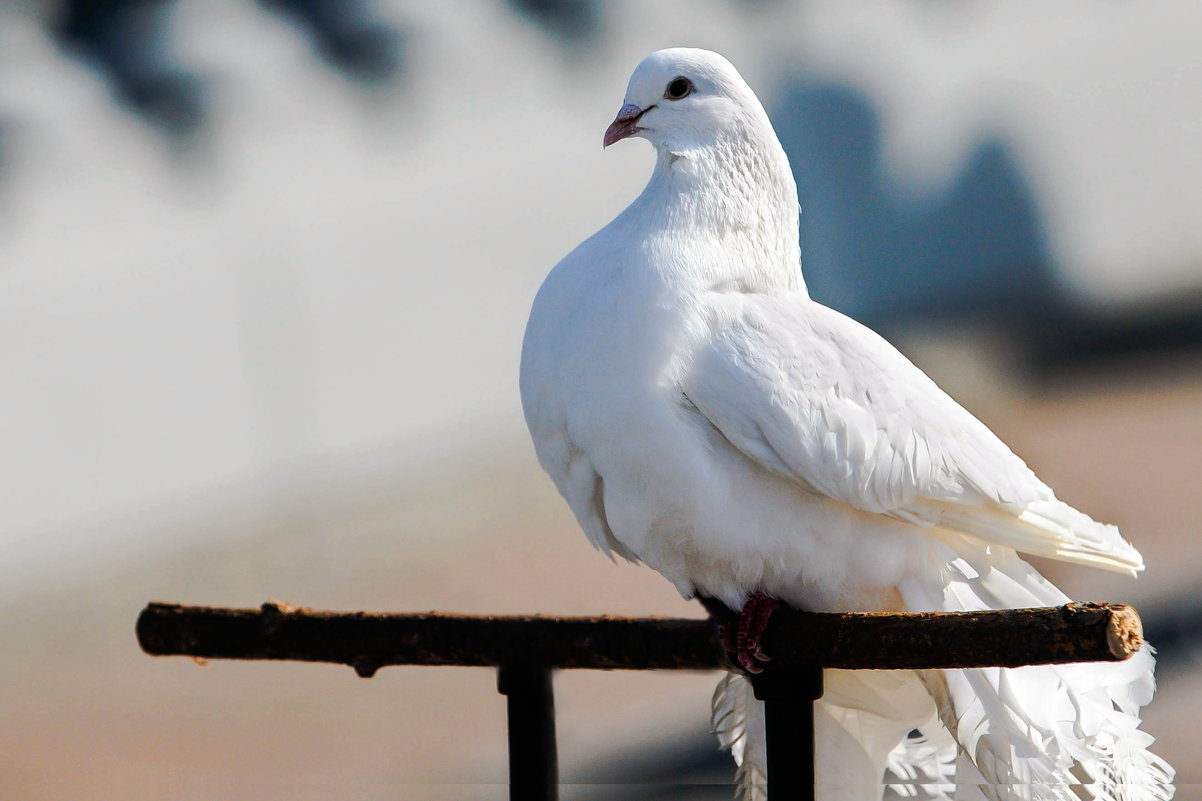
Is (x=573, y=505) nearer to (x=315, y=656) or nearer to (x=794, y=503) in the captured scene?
(x=794, y=503)

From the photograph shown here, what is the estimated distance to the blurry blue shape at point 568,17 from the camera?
12.7 ft

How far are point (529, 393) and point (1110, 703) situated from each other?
3.69 feet

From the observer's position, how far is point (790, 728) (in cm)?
170

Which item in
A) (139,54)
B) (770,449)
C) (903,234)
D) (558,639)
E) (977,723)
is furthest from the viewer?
(139,54)

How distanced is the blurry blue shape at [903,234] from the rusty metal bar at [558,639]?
2072 millimetres

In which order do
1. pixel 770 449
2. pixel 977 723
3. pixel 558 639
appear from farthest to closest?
1. pixel 977 723
2. pixel 770 449
3. pixel 558 639

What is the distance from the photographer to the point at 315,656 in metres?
1.73

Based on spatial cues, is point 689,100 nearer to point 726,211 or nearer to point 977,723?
point 726,211

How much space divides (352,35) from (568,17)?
718 millimetres

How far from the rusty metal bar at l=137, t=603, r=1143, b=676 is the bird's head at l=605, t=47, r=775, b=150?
82 centimetres

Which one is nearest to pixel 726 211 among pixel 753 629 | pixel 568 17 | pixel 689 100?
pixel 689 100

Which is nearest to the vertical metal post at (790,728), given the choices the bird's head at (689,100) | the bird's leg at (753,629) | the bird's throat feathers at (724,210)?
the bird's leg at (753,629)

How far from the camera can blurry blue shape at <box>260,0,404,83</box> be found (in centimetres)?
386

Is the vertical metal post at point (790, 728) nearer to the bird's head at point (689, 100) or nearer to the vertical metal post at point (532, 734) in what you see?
the vertical metal post at point (532, 734)
